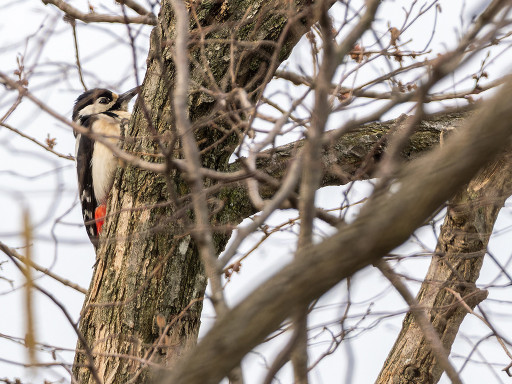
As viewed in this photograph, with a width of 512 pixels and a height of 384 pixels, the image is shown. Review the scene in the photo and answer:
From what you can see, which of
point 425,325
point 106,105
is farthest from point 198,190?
point 106,105

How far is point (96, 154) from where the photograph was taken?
15.2 feet

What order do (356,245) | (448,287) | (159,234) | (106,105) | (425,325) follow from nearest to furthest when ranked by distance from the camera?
(356,245)
(425,325)
(159,234)
(448,287)
(106,105)

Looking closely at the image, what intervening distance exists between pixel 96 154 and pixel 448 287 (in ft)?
8.41

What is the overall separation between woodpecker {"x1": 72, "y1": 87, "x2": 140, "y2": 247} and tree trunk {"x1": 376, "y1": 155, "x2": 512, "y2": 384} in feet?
6.57

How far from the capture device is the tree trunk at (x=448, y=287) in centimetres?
336

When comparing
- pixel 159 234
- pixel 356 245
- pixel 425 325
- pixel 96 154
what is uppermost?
pixel 96 154

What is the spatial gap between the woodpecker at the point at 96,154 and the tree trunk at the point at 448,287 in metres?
2.00

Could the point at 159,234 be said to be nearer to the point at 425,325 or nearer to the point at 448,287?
the point at 425,325

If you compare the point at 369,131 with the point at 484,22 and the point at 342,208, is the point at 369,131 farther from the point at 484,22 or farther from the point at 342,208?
the point at 484,22

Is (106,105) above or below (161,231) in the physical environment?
above

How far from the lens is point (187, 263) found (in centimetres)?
Result: 308

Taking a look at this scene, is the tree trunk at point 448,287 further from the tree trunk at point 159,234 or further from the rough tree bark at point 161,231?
the tree trunk at point 159,234

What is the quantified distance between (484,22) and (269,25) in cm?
178

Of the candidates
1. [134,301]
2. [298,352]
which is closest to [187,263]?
[134,301]
